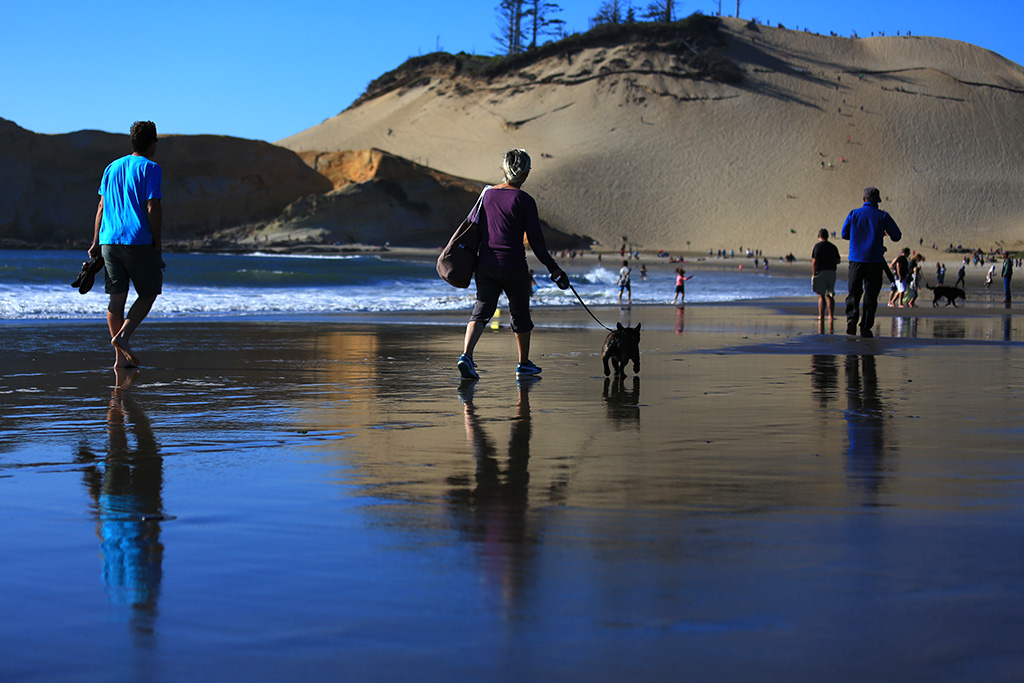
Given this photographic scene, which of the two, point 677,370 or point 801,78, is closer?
point 677,370

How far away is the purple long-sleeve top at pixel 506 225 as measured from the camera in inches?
293

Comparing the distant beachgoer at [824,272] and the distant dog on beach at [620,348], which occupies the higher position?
the distant beachgoer at [824,272]

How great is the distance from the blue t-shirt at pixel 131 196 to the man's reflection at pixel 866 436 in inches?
207

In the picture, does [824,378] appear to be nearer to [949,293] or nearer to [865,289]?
[865,289]

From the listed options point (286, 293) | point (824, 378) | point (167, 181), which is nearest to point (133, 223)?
point (824, 378)

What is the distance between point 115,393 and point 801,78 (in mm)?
136592

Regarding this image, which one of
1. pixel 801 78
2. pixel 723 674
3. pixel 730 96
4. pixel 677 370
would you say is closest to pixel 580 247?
pixel 730 96

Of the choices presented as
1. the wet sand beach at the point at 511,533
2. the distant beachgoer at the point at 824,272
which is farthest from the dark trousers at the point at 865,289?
the wet sand beach at the point at 511,533

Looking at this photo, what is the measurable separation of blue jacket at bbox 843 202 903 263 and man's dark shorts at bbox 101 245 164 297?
7.76 metres

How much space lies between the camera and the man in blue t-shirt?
766 centimetres

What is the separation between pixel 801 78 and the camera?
132 meters

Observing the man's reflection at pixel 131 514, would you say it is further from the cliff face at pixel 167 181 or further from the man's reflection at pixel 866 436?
the cliff face at pixel 167 181

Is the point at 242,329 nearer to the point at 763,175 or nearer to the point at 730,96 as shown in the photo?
the point at 763,175

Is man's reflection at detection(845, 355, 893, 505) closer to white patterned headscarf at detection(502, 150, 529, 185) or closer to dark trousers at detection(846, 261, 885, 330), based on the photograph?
white patterned headscarf at detection(502, 150, 529, 185)
